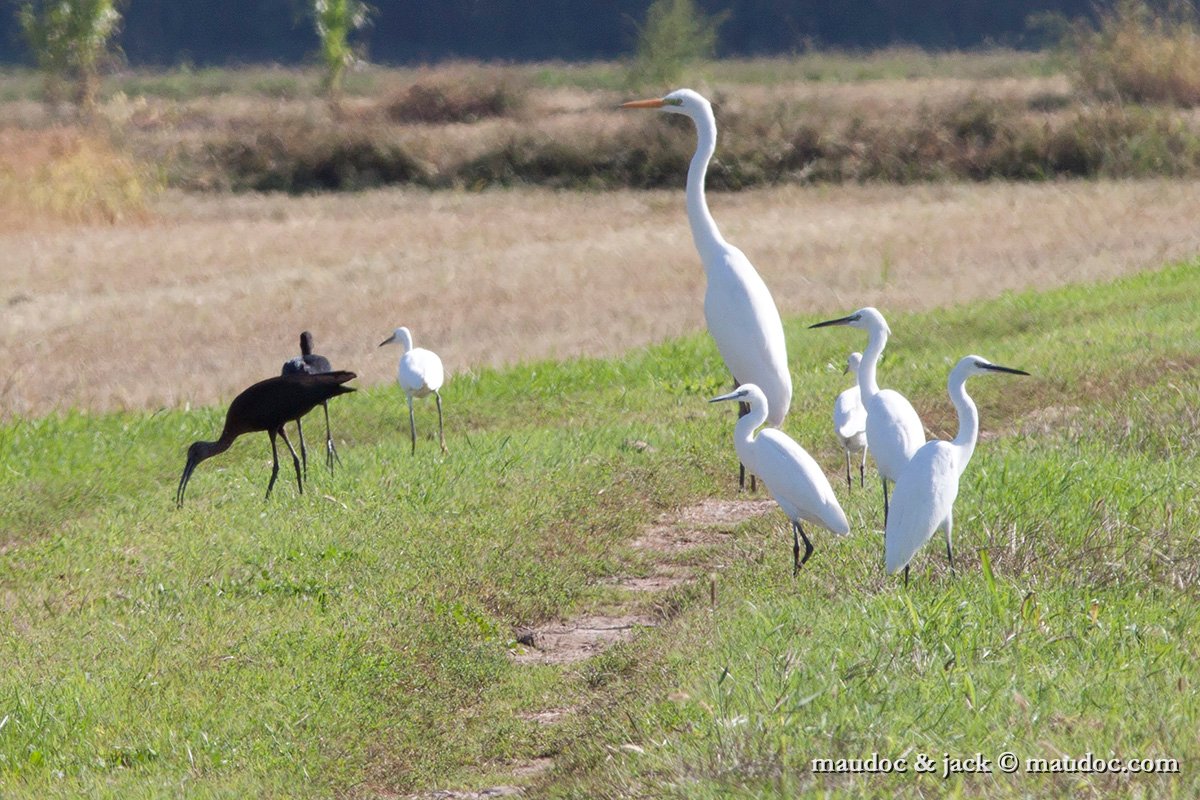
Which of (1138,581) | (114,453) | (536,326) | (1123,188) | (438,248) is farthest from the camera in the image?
(1123,188)

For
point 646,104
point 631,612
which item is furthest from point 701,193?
point 631,612

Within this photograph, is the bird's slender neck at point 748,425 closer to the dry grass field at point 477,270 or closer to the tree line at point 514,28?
the dry grass field at point 477,270

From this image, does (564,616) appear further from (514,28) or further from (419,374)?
(514,28)

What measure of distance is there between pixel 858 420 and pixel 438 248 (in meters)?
15.2

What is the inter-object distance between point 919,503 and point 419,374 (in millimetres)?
4616

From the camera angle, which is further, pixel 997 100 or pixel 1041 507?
pixel 997 100

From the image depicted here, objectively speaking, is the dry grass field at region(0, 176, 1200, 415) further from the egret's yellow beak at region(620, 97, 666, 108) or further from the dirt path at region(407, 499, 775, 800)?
the dirt path at region(407, 499, 775, 800)

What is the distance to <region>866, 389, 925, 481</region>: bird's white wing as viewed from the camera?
6113mm

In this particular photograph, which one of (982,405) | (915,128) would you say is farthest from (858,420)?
(915,128)

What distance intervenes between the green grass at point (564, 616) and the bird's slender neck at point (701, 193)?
4.14 ft

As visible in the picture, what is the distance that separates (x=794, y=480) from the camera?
6066mm

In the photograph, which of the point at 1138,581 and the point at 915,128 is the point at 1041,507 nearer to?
the point at 1138,581

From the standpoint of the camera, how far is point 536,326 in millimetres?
15789

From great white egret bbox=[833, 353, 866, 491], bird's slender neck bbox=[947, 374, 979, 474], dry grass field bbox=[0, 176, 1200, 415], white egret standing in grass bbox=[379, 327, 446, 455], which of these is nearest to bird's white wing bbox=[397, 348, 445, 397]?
white egret standing in grass bbox=[379, 327, 446, 455]
